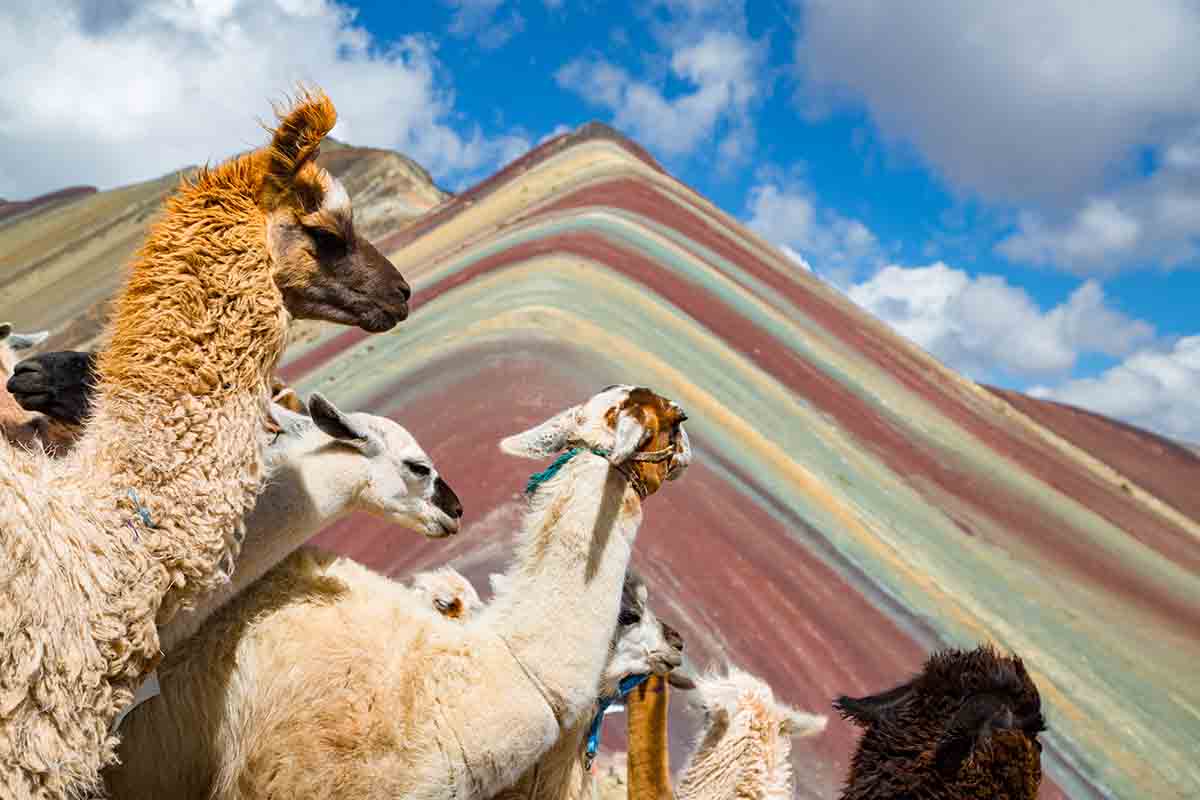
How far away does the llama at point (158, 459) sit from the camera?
7.75 ft

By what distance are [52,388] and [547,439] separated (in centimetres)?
195

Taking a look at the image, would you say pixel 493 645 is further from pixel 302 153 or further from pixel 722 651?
pixel 722 651

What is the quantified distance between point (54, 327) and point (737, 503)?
25.1 meters

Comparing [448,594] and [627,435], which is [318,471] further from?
[627,435]

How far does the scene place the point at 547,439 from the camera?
3.44m

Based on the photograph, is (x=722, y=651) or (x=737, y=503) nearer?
(x=722, y=651)

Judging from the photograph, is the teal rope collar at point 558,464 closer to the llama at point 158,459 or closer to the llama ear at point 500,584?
the llama ear at point 500,584

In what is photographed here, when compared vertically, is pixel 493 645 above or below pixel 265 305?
below

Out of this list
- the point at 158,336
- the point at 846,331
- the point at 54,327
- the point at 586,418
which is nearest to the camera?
the point at 158,336

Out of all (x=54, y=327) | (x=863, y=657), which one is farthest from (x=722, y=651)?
(x=54, y=327)

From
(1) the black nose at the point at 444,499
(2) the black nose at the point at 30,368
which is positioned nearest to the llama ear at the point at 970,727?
(1) the black nose at the point at 444,499

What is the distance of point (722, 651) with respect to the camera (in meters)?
7.32

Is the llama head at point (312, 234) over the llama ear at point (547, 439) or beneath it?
over

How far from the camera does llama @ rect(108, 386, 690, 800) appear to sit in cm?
287
